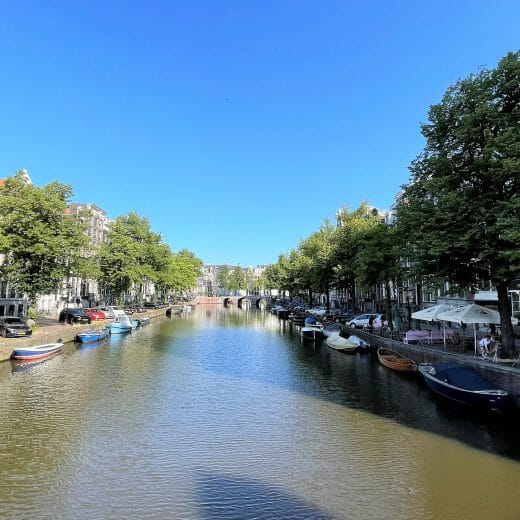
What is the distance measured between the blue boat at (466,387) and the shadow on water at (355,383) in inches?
20.2

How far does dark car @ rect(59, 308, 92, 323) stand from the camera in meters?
51.7

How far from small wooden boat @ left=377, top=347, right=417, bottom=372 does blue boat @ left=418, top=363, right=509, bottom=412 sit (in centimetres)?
590

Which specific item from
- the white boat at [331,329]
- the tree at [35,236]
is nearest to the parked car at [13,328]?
the tree at [35,236]

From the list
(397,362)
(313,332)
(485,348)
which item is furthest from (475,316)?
(313,332)

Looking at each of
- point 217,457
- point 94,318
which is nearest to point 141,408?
point 217,457

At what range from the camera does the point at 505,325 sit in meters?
24.4

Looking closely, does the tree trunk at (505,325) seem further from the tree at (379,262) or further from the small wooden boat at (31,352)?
the small wooden boat at (31,352)

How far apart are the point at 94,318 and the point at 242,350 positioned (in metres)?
25.5

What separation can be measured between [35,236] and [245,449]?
32.4 meters

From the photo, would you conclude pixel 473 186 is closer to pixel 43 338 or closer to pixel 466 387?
pixel 466 387

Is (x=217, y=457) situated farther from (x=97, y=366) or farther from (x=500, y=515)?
(x=97, y=366)

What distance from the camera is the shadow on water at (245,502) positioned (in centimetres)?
1120

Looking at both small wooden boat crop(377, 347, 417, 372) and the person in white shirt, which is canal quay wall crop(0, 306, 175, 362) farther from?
the person in white shirt

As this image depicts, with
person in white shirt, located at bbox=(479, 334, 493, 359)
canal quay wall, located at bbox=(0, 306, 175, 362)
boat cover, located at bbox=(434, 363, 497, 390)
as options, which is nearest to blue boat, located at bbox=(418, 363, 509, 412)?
boat cover, located at bbox=(434, 363, 497, 390)
